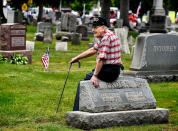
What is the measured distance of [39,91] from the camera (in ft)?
39.5

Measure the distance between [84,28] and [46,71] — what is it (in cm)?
1791

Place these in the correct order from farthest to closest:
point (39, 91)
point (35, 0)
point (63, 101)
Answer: point (35, 0), point (39, 91), point (63, 101)

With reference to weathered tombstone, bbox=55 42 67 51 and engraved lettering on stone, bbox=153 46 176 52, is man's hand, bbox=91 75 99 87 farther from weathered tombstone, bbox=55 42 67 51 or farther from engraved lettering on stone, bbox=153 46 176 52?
weathered tombstone, bbox=55 42 67 51

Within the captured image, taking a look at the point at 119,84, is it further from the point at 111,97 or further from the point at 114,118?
the point at 114,118

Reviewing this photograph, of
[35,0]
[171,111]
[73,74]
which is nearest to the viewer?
[171,111]

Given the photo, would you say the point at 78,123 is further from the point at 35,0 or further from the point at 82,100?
the point at 35,0

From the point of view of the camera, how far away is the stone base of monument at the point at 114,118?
7.69m

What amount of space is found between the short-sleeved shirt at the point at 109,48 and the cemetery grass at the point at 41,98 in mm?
1092

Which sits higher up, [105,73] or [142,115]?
[105,73]

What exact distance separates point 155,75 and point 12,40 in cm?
592

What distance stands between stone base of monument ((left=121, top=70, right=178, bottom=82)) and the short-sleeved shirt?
5.97 metres

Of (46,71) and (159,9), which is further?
(159,9)

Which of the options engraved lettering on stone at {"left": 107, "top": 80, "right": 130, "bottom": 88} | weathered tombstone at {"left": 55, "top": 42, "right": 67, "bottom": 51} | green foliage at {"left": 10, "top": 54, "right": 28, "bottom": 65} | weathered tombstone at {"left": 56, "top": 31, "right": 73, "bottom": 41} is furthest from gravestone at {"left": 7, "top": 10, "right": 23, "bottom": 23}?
engraved lettering on stone at {"left": 107, "top": 80, "right": 130, "bottom": 88}

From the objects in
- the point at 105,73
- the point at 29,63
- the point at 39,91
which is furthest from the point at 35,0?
the point at 105,73
